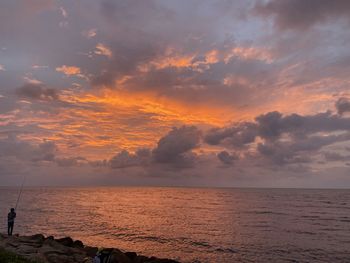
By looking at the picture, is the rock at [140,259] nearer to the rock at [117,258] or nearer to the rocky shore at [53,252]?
the rocky shore at [53,252]

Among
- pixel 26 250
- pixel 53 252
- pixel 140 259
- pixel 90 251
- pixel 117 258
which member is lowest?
pixel 140 259

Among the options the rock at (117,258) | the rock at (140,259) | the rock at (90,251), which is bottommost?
the rock at (140,259)

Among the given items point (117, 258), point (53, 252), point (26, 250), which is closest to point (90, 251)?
point (53, 252)

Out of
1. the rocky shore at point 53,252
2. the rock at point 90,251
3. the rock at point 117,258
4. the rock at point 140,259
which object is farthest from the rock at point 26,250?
the rock at point 140,259

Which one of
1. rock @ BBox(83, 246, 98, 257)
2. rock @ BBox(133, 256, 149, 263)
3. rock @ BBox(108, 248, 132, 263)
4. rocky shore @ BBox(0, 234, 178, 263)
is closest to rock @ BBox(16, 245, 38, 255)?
rocky shore @ BBox(0, 234, 178, 263)

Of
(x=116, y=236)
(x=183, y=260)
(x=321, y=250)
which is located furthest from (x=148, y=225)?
(x=321, y=250)

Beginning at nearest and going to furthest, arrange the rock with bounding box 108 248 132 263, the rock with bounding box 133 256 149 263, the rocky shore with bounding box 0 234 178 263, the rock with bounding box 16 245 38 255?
the rocky shore with bounding box 0 234 178 263 < the rock with bounding box 16 245 38 255 < the rock with bounding box 108 248 132 263 < the rock with bounding box 133 256 149 263

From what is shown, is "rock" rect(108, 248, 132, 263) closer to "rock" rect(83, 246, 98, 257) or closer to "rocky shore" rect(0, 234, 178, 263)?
"rocky shore" rect(0, 234, 178, 263)

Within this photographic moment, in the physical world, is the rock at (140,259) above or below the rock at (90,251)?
below

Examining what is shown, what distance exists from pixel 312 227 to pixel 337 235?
24.8 ft

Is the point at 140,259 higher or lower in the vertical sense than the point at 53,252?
lower

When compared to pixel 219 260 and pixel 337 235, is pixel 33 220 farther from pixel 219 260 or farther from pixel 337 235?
pixel 337 235

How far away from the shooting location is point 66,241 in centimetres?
3206

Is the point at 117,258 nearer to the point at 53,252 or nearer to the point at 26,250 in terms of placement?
the point at 53,252
